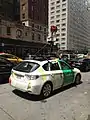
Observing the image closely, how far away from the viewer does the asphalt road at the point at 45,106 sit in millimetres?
5047

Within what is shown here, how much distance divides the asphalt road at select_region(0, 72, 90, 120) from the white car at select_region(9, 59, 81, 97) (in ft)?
1.31

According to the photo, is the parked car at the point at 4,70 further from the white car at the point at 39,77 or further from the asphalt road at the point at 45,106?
the white car at the point at 39,77

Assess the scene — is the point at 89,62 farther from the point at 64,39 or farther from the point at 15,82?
the point at 64,39

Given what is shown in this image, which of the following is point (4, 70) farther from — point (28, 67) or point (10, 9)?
point (10, 9)

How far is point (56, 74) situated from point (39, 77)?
3.67 ft

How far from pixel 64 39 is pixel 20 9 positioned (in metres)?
37.4

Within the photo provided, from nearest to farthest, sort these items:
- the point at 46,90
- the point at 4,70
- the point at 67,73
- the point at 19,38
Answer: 1. the point at 46,90
2. the point at 67,73
3. the point at 4,70
4. the point at 19,38

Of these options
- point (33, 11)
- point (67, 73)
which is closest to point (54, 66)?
point (67, 73)

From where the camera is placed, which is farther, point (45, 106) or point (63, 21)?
point (63, 21)

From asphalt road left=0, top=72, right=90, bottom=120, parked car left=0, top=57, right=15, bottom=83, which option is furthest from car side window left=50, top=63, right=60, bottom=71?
parked car left=0, top=57, right=15, bottom=83

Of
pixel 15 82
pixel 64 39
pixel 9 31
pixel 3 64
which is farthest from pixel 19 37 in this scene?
pixel 64 39

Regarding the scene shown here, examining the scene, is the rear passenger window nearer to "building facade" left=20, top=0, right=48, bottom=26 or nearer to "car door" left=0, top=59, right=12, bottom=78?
"car door" left=0, top=59, right=12, bottom=78

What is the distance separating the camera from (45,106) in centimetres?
588

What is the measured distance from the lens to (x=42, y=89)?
657 cm
